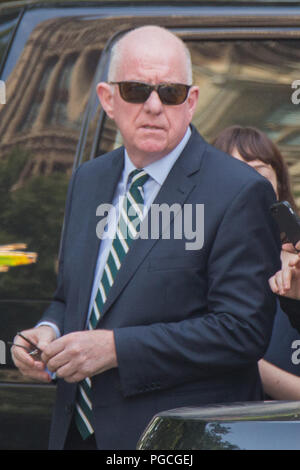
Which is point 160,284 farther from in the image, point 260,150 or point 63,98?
point 63,98

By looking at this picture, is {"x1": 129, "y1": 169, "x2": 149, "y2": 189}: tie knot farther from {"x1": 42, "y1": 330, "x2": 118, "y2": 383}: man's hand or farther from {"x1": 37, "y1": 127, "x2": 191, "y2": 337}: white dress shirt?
{"x1": 42, "y1": 330, "x2": 118, "y2": 383}: man's hand

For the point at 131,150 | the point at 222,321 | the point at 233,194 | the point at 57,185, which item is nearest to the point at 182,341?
the point at 222,321

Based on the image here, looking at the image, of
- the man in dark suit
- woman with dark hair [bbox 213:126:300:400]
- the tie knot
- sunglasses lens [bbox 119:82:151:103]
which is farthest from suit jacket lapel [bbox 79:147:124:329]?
woman with dark hair [bbox 213:126:300:400]

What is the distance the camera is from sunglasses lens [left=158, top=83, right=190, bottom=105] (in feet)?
7.84

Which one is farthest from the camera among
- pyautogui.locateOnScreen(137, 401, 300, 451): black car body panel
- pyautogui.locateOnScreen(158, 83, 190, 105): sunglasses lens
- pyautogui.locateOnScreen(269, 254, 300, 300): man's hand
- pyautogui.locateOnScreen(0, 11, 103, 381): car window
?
pyautogui.locateOnScreen(0, 11, 103, 381): car window

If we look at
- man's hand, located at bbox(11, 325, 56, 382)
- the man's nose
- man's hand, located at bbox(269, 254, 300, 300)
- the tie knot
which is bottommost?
man's hand, located at bbox(11, 325, 56, 382)

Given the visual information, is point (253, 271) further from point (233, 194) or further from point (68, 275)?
point (68, 275)

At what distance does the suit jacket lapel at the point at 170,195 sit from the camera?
7.64 feet

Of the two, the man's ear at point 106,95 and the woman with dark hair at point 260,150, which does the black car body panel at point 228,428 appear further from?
the woman with dark hair at point 260,150

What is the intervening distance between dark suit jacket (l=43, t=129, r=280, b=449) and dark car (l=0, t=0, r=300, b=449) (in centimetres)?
66

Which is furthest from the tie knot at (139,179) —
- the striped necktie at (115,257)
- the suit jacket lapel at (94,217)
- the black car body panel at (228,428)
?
the black car body panel at (228,428)

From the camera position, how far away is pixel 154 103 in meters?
2.40

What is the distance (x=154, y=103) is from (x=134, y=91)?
2.9 inches

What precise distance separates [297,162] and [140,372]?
44.7 inches
